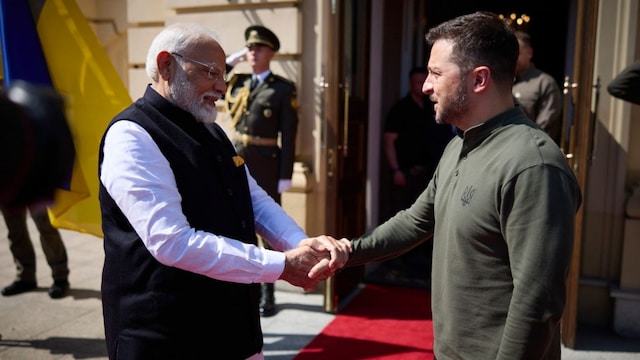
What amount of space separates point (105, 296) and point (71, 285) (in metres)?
3.99

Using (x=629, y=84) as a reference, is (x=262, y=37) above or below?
above

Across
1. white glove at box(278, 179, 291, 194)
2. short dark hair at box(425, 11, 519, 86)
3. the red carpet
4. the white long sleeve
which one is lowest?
the red carpet

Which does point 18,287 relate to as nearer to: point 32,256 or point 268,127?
point 32,256

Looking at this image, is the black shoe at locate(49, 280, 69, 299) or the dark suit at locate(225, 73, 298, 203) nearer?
the dark suit at locate(225, 73, 298, 203)

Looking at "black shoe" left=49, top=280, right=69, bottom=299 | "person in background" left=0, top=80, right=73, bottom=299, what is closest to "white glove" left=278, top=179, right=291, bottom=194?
"black shoe" left=49, top=280, right=69, bottom=299

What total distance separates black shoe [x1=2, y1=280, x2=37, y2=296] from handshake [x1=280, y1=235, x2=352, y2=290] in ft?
13.4

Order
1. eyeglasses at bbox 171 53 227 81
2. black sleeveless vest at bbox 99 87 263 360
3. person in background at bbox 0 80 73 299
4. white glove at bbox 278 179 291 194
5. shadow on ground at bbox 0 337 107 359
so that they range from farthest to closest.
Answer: white glove at bbox 278 179 291 194 → shadow on ground at bbox 0 337 107 359 → eyeglasses at bbox 171 53 227 81 → black sleeveless vest at bbox 99 87 263 360 → person in background at bbox 0 80 73 299

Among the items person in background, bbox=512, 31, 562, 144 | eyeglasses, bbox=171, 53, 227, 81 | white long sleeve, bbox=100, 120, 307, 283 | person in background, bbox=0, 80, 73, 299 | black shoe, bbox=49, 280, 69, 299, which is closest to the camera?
person in background, bbox=0, 80, 73, 299

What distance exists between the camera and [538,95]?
4.61 m

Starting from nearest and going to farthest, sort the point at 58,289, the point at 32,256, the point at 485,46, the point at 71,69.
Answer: the point at 485,46, the point at 71,69, the point at 58,289, the point at 32,256

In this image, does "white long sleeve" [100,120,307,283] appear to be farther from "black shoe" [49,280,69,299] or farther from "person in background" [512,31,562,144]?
"black shoe" [49,280,69,299]

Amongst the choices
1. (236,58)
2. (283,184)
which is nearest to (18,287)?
(283,184)

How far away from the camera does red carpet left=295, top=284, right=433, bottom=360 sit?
402 cm

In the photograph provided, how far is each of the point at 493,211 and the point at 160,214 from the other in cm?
99
